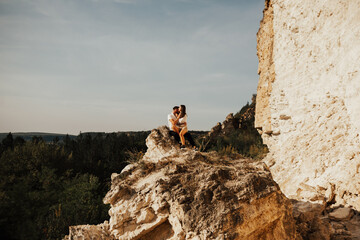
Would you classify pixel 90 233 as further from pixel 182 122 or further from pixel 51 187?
pixel 51 187

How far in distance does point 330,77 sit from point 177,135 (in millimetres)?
4935

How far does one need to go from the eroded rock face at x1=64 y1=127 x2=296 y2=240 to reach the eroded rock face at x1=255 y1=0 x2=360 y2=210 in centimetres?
307

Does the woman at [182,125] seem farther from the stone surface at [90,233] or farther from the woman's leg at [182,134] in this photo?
the stone surface at [90,233]

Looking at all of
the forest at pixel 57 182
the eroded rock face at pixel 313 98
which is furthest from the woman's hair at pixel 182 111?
the eroded rock face at pixel 313 98

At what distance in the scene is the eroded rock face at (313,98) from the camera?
5910 millimetres

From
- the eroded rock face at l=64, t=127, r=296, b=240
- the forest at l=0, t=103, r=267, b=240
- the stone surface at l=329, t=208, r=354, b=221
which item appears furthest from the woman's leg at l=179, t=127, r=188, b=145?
the stone surface at l=329, t=208, r=354, b=221

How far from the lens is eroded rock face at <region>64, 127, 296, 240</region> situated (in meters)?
2.79

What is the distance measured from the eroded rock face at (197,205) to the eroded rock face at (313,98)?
3072 millimetres

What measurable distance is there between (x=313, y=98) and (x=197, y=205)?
6.58 metres

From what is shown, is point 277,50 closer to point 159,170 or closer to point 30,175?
point 159,170

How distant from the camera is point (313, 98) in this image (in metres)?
7.79

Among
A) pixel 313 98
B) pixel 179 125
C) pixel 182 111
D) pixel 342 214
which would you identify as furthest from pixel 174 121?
pixel 313 98

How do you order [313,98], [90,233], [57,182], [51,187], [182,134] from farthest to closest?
[57,182] < [51,187] < [313,98] < [182,134] < [90,233]

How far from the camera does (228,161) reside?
423 cm
